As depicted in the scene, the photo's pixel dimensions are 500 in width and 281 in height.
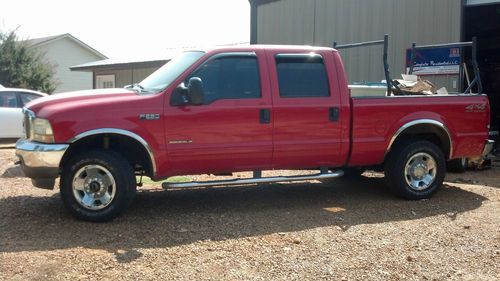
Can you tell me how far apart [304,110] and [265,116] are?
0.51 metres

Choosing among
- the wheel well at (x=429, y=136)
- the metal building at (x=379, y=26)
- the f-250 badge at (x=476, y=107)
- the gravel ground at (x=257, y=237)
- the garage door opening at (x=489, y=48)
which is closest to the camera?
the gravel ground at (x=257, y=237)

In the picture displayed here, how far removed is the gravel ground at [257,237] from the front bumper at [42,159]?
540 mm

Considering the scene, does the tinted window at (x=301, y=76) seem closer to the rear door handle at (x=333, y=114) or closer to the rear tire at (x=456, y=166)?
the rear door handle at (x=333, y=114)

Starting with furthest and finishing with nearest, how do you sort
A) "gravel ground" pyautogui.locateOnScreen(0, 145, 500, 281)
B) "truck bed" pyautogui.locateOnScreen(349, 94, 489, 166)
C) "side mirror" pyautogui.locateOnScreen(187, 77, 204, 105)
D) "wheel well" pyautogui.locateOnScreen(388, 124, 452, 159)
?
1. "wheel well" pyautogui.locateOnScreen(388, 124, 452, 159)
2. "truck bed" pyautogui.locateOnScreen(349, 94, 489, 166)
3. "side mirror" pyautogui.locateOnScreen(187, 77, 204, 105)
4. "gravel ground" pyautogui.locateOnScreen(0, 145, 500, 281)

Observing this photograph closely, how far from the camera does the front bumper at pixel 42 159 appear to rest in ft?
18.8

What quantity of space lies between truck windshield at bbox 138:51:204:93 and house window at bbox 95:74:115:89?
18.6 metres

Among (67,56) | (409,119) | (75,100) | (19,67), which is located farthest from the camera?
(67,56)

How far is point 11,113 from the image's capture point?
13625 mm

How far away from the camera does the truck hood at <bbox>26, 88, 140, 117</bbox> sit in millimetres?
5840

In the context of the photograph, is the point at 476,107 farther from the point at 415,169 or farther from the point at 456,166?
the point at 456,166

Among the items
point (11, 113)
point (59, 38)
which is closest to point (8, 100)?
point (11, 113)

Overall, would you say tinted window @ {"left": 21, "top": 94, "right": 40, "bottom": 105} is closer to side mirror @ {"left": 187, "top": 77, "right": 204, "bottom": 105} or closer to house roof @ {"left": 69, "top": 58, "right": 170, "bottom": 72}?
house roof @ {"left": 69, "top": 58, "right": 170, "bottom": 72}

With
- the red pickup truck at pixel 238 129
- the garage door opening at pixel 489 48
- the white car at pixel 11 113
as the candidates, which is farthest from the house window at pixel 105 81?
the red pickup truck at pixel 238 129

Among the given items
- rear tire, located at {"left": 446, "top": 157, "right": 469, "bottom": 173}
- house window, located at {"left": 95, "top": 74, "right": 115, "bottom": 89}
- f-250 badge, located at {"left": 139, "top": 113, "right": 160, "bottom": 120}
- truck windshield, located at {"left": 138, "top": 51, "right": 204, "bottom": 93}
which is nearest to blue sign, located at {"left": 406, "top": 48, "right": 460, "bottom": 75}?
rear tire, located at {"left": 446, "top": 157, "right": 469, "bottom": 173}
